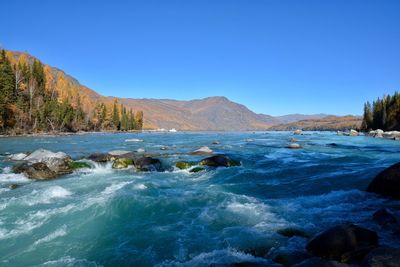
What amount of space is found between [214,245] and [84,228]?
16.4ft

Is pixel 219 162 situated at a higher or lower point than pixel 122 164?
higher

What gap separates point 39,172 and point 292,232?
693 inches

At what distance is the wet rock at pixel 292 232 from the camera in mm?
10055

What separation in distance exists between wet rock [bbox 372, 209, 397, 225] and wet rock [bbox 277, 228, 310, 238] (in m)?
2.82

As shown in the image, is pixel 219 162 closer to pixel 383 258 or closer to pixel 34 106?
pixel 383 258

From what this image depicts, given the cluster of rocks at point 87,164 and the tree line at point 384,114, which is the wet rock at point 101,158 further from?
the tree line at point 384,114

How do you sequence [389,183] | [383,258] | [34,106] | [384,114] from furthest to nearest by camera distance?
1. [384,114]
2. [34,106]
3. [389,183]
4. [383,258]

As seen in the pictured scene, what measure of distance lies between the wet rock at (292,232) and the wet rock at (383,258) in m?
2.88

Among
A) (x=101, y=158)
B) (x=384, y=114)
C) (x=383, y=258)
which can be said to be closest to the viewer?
(x=383, y=258)

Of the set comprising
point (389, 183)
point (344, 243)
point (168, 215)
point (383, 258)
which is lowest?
point (168, 215)

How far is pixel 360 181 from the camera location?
59.4ft

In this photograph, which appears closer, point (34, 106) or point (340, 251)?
point (340, 251)

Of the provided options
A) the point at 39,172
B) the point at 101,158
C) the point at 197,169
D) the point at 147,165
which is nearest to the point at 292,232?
the point at 197,169

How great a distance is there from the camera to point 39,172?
21.4 m
